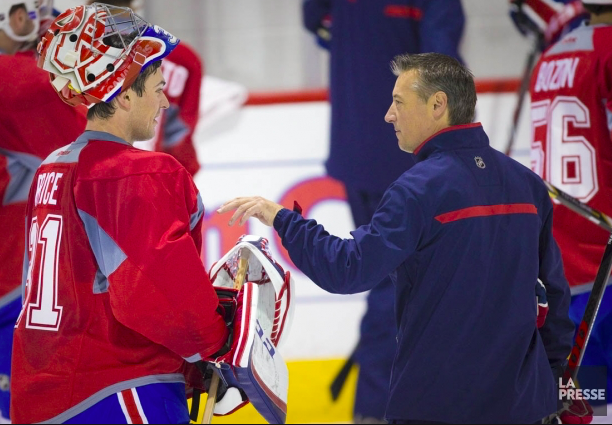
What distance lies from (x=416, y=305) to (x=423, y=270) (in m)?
0.07

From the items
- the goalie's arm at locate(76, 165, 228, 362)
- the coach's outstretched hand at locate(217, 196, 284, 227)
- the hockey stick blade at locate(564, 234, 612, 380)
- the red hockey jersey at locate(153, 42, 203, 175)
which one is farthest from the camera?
the red hockey jersey at locate(153, 42, 203, 175)

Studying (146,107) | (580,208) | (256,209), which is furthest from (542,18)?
(146,107)

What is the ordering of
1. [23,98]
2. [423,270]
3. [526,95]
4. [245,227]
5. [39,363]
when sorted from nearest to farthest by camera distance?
[39,363] → [423,270] → [23,98] → [245,227] → [526,95]

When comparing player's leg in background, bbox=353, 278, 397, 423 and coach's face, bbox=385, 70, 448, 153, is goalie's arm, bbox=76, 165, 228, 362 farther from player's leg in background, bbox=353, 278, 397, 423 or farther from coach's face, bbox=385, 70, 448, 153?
player's leg in background, bbox=353, 278, 397, 423

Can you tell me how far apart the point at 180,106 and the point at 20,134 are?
103 centimetres

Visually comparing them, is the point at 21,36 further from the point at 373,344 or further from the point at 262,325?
the point at 373,344

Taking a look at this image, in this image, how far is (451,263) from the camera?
5.93 ft

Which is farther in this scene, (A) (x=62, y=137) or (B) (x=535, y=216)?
(A) (x=62, y=137)

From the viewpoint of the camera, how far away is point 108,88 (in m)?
1.75

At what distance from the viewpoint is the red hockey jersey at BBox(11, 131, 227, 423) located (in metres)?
1.63

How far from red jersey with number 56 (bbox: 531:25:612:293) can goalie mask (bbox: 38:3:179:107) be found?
1339mm

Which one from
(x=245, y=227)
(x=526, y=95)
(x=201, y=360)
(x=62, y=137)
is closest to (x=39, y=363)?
(x=201, y=360)

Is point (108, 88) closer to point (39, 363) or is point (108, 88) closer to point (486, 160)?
point (39, 363)

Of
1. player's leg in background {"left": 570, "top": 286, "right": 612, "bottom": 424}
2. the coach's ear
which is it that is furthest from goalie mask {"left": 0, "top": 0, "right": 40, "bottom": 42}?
player's leg in background {"left": 570, "top": 286, "right": 612, "bottom": 424}
